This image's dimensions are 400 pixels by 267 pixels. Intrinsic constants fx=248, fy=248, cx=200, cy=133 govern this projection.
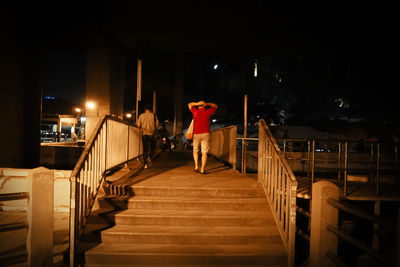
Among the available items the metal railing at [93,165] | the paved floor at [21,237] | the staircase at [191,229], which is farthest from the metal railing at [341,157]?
the paved floor at [21,237]

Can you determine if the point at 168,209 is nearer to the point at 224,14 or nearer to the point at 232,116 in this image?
the point at 224,14

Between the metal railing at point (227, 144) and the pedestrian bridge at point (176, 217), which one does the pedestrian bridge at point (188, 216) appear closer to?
the pedestrian bridge at point (176, 217)

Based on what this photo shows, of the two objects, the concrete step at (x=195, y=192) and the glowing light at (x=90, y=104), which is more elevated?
the glowing light at (x=90, y=104)

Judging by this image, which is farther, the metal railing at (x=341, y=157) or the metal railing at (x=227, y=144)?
the metal railing at (x=227, y=144)

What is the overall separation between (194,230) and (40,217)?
2.28 metres

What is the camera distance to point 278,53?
12641mm

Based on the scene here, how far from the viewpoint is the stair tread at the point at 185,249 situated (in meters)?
3.71

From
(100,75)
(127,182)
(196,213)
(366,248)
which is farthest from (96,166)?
(100,75)

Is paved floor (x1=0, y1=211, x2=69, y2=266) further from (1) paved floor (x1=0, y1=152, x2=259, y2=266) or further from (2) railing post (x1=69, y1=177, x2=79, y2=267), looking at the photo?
(2) railing post (x1=69, y1=177, x2=79, y2=267)

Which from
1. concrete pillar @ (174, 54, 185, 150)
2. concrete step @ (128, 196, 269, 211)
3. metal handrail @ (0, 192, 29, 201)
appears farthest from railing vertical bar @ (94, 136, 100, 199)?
concrete pillar @ (174, 54, 185, 150)

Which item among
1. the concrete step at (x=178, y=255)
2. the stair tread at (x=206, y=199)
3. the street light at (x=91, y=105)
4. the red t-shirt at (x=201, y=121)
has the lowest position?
the concrete step at (x=178, y=255)

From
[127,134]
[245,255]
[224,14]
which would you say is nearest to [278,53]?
[224,14]

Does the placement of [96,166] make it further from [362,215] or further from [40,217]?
[362,215]

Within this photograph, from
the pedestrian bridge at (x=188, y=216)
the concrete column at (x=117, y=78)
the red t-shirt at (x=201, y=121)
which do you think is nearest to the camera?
the pedestrian bridge at (x=188, y=216)
